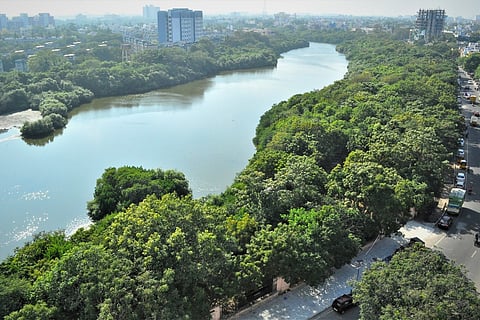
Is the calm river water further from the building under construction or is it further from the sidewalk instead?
the building under construction

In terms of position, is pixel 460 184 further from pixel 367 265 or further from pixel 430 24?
pixel 430 24

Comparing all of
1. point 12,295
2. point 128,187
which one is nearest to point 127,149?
point 128,187

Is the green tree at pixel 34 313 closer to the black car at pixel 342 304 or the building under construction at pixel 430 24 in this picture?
the black car at pixel 342 304

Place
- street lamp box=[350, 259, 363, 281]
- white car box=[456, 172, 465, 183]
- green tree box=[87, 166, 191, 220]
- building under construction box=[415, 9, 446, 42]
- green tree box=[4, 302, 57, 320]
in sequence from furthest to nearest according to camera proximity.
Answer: building under construction box=[415, 9, 446, 42] < white car box=[456, 172, 465, 183] < green tree box=[87, 166, 191, 220] < street lamp box=[350, 259, 363, 281] < green tree box=[4, 302, 57, 320]

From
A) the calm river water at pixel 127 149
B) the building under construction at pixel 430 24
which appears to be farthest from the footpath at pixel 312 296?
the building under construction at pixel 430 24

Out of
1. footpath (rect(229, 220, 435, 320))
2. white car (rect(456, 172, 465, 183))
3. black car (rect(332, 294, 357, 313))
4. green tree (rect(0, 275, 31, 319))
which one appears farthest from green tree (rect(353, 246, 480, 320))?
white car (rect(456, 172, 465, 183))

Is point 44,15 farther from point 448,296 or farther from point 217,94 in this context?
point 448,296
